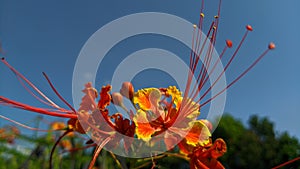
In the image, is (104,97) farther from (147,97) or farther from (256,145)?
(256,145)

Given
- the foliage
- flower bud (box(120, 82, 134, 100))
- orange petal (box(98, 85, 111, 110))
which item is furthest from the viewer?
the foliage

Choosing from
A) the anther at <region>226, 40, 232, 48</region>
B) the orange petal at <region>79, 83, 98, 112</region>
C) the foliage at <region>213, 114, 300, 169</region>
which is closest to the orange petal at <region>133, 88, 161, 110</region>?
the orange petal at <region>79, 83, 98, 112</region>

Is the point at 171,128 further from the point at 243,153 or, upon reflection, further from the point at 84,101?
the point at 243,153

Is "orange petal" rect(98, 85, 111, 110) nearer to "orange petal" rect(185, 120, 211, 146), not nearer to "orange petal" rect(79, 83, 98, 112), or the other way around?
"orange petal" rect(79, 83, 98, 112)

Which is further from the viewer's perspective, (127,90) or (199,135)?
(127,90)

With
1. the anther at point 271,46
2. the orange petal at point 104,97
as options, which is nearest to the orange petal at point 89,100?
the orange petal at point 104,97

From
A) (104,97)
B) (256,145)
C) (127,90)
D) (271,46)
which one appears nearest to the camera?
(271,46)

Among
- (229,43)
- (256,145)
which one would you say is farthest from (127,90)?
(256,145)

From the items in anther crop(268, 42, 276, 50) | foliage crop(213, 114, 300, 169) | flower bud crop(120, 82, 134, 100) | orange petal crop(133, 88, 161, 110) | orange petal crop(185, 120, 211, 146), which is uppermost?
foliage crop(213, 114, 300, 169)

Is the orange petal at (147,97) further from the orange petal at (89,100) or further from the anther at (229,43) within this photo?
the anther at (229,43)

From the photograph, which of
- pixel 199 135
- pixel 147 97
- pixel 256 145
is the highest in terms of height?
pixel 256 145

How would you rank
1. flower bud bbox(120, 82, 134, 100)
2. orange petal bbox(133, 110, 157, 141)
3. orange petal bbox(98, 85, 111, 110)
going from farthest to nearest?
flower bud bbox(120, 82, 134, 100) → orange petal bbox(98, 85, 111, 110) → orange petal bbox(133, 110, 157, 141)

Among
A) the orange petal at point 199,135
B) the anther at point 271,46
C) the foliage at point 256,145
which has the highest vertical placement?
the foliage at point 256,145

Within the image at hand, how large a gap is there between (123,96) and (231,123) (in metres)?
22.2
